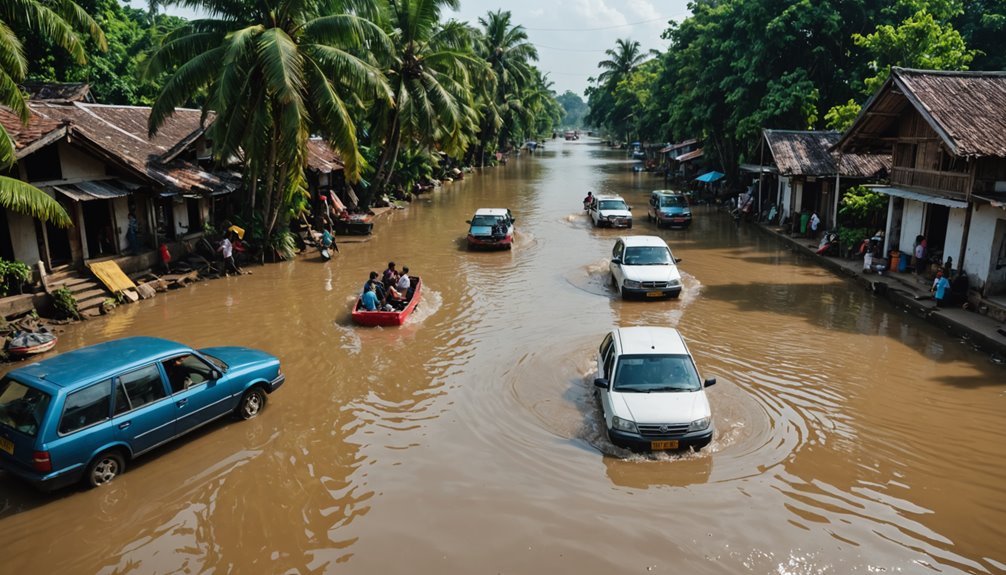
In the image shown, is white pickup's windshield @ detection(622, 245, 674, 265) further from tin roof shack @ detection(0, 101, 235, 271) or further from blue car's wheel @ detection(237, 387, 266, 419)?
tin roof shack @ detection(0, 101, 235, 271)

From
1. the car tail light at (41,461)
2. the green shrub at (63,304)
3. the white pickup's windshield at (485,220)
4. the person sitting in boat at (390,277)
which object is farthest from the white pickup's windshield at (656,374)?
the white pickup's windshield at (485,220)

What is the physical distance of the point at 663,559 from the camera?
7.98m

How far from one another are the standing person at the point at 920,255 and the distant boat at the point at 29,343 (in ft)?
77.3

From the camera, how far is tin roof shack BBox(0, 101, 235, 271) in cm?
1775

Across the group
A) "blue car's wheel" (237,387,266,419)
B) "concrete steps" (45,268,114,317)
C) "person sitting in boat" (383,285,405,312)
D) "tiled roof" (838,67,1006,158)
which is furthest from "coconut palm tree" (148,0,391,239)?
"tiled roof" (838,67,1006,158)

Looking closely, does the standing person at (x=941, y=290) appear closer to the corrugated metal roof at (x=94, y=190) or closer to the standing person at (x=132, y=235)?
the corrugated metal roof at (x=94, y=190)

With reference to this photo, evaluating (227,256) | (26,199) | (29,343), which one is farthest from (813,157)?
(29,343)

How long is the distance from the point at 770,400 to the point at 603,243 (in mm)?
17154

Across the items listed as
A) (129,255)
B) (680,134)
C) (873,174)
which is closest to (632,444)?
(129,255)

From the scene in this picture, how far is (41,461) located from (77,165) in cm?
1348

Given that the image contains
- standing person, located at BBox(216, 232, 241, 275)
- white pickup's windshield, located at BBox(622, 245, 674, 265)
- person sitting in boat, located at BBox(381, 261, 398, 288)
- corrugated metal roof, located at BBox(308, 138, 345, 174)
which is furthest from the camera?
corrugated metal roof, located at BBox(308, 138, 345, 174)

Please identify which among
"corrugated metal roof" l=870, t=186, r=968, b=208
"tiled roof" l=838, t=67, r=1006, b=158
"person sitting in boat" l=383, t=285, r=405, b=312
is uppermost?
"tiled roof" l=838, t=67, r=1006, b=158

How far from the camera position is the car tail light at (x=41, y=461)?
28.6 ft

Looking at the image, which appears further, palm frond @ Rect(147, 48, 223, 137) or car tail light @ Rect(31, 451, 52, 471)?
palm frond @ Rect(147, 48, 223, 137)
